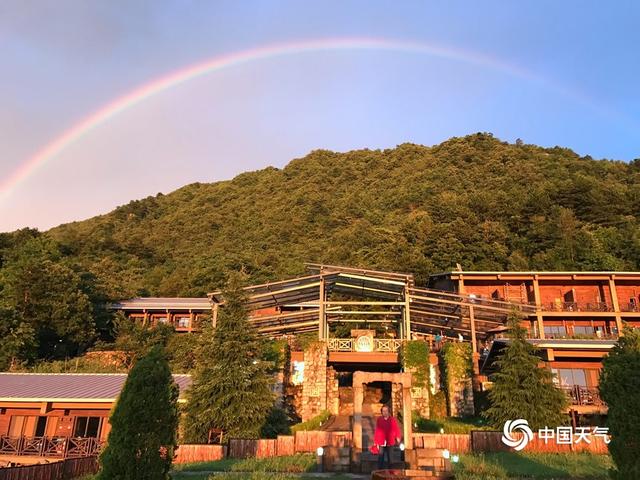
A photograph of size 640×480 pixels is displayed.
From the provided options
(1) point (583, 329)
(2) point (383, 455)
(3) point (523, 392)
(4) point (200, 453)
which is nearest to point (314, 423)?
(4) point (200, 453)

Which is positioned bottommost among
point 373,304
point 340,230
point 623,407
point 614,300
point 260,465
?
point 260,465

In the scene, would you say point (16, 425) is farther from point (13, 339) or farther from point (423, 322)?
point (423, 322)

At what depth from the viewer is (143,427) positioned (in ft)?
28.6

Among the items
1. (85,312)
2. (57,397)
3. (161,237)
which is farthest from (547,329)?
(161,237)

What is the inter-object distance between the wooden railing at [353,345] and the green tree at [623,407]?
16.8m

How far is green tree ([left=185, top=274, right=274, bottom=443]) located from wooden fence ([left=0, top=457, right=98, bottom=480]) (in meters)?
→ 4.16

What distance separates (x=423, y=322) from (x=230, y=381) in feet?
51.6

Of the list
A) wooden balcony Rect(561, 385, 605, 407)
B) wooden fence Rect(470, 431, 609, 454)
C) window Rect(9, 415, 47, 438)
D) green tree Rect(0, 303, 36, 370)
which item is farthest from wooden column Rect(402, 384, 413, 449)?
green tree Rect(0, 303, 36, 370)

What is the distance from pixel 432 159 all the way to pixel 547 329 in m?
39.3

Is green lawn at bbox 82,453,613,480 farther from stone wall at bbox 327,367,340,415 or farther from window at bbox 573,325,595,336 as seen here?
window at bbox 573,325,595,336

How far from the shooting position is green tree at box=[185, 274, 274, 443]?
17.2m

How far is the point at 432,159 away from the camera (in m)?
69.6

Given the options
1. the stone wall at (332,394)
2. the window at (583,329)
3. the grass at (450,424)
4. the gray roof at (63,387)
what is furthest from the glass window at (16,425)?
the window at (583,329)

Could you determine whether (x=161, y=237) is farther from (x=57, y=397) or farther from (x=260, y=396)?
(x=260, y=396)
